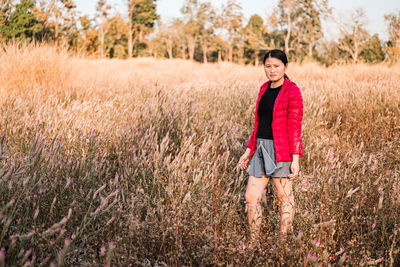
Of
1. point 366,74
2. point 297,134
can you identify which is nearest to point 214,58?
point 366,74

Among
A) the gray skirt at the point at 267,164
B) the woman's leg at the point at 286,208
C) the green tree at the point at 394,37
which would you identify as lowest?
the woman's leg at the point at 286,208

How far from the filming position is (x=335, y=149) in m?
3.70

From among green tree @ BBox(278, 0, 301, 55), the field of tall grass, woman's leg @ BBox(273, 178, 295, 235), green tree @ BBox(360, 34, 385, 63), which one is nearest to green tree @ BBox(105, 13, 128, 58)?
green tree @ BBox(278, 0, 301, 55)

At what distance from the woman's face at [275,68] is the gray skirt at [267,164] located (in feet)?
1.67

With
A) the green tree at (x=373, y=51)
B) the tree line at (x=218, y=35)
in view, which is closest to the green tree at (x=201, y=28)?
the tree line at (x=218, y=35)

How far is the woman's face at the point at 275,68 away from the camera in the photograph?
2252mm

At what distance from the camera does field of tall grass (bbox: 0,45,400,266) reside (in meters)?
1.61

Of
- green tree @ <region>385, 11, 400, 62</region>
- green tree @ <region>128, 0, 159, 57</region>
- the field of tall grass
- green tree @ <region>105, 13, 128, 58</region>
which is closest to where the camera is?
the field of tall grass

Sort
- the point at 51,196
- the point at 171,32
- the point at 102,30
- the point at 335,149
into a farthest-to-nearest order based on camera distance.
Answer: the point at 171,32, the point at 102,30, the point at 335,149, the point at 51,196

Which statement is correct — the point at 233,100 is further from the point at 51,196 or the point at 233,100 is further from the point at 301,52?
the point at 301,52

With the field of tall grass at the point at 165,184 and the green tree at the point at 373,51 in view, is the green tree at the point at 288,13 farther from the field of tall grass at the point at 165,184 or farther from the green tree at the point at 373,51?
the field of tall grass at the point at 165,184

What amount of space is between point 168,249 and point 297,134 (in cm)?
121

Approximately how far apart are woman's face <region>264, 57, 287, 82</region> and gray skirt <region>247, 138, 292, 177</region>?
1.67 feet

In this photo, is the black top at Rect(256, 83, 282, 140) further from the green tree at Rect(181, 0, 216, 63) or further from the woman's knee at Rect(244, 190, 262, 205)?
the green tree at Rect(181, 0, 216, 63)
